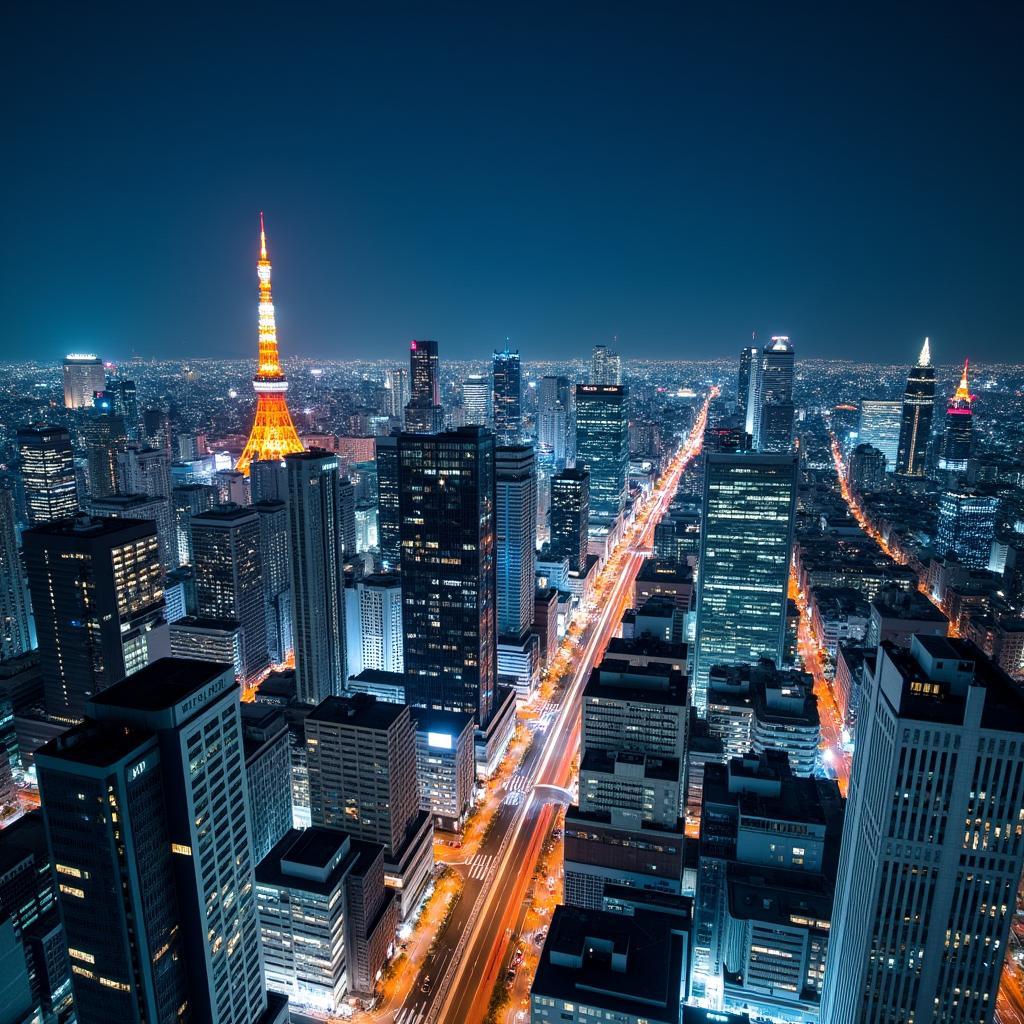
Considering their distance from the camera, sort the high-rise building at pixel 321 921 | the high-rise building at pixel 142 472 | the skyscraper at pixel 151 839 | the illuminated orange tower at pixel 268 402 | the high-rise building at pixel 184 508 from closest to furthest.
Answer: the skyscraper at pixel 151 839, the high-rise building at pixel 321 921, the illuminated orange tower at pixel 268 402, the high-rise building at pixel 184 508, the high-rise building at pixel 142 472

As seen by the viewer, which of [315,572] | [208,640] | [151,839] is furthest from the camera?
[208,640]

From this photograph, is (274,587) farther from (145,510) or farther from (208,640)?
(145,510)

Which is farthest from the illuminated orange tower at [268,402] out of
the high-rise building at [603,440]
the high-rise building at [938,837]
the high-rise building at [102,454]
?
the high-rise building at [938,837]

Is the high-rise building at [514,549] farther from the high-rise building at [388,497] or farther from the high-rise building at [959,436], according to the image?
the high-rise building at [959,436]

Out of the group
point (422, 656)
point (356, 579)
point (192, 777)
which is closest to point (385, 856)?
point (422, 656)

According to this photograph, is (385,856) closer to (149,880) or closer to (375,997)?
(375,997)

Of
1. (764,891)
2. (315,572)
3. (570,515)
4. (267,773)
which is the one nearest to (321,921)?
(267,773)
